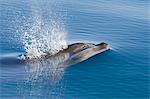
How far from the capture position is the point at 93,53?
33.8m

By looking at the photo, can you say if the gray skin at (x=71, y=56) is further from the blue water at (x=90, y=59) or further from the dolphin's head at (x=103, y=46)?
the blue water at (x=90, y=59)

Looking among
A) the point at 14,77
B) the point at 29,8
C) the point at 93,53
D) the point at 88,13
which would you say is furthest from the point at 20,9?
the point at 14,77

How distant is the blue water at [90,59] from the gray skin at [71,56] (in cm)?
38

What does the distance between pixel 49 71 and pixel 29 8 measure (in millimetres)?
18558

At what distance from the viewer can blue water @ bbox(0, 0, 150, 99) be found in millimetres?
29094

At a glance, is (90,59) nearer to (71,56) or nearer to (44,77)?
(71,56)

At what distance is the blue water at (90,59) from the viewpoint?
95.5ft

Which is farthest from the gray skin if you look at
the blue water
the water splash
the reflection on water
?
the water splash

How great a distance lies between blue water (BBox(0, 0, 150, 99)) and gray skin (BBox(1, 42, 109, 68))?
1.23ft

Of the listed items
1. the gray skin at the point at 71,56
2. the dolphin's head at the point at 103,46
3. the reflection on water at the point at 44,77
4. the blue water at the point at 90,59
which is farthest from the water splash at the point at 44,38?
the dolphin's head at the point at 103,46

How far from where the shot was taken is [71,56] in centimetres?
3316

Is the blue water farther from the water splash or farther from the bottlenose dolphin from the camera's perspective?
the water splash

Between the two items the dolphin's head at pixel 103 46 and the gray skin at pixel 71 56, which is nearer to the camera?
the gray skin at pixel 71 56

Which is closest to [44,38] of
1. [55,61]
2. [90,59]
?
[55,61]
